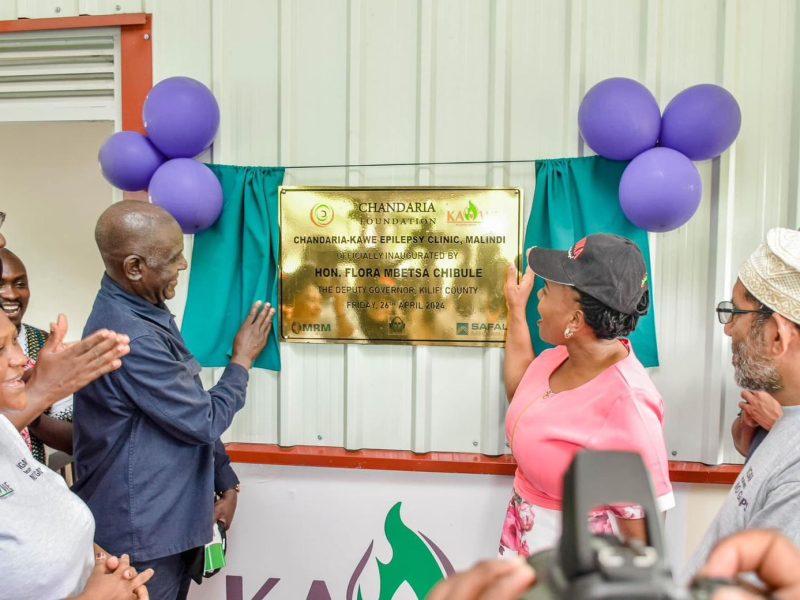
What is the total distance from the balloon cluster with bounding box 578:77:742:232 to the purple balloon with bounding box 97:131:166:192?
164 cm

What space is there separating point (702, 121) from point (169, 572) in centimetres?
234

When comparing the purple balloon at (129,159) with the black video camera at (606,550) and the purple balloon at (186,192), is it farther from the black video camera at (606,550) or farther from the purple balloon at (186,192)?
the black video camera at (606,550)

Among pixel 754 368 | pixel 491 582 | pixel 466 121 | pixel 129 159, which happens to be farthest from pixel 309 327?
pixel 491 582

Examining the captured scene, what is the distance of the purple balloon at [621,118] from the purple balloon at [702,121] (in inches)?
2.6

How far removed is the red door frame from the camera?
228cm

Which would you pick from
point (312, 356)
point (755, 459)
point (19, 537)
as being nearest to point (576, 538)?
point (755, 459)

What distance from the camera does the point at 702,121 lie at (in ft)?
5.82

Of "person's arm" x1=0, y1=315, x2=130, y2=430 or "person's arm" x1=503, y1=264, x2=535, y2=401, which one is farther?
"person's arm" x1=503, y1=264, x2=535, y2=401

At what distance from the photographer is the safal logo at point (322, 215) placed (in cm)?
222

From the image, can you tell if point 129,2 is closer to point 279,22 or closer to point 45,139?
point 279,22

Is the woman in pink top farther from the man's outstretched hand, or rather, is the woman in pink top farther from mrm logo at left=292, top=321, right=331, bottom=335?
the man's outstretched hand

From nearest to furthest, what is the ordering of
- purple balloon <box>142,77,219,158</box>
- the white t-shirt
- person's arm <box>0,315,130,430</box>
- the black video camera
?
the black video camera
the white t-shirt
person's arm <box>0,315,130,430</box>
purple balloon <box>142,77,219,158</box>

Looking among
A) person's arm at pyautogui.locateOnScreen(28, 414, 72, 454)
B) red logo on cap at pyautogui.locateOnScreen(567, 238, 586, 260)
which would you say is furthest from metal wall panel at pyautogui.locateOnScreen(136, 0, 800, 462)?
person's arm at pyautogui.locateOnScreen(28, 414, 72, 454)

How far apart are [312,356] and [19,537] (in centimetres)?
124
